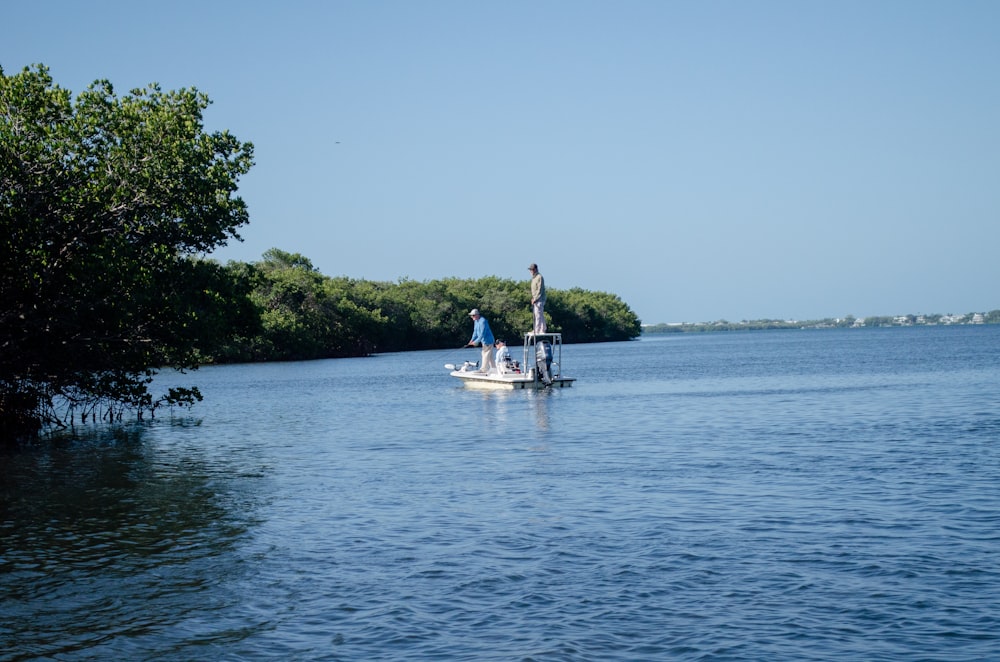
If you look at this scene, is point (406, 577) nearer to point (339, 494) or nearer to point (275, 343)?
point (339, 494)

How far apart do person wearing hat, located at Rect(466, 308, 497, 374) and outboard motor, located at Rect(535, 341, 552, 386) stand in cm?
221

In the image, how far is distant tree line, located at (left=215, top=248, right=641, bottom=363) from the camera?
91.9 meters

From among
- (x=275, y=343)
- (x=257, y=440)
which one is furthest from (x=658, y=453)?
(x=275, y=343)

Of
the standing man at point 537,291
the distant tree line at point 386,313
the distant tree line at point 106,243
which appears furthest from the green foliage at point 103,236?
the distant tree line at point 386,313

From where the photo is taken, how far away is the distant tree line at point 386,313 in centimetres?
9188

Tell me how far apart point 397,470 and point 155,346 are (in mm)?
11677

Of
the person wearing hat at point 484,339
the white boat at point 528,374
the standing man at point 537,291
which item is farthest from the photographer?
the person wearing hat at point 484,339

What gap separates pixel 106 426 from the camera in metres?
29.7

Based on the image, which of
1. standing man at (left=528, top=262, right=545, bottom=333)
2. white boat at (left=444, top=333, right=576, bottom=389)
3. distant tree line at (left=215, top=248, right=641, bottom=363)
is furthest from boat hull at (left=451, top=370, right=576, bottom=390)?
distant tree line at (left=215, top=248, right=641, bottom=363)

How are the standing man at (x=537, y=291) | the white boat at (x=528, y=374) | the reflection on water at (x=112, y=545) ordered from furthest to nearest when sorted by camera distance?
1. the white boat at (x=528, y=374)
2. the standing man at (x=537, y=291)
3. the reflection on water at (x=112, y=545)

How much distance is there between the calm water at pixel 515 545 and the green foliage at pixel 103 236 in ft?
7.52

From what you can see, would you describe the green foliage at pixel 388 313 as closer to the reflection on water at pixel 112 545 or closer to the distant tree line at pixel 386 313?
the distant tree line at pixel 386 313

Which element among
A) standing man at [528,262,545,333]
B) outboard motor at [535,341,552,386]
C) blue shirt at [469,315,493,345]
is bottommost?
outboard motor at [535,341,552,386]

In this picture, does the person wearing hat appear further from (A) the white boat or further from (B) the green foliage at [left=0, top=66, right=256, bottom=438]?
(B) the green foliage at [left=0, top=66, right=256, bottom=438]
